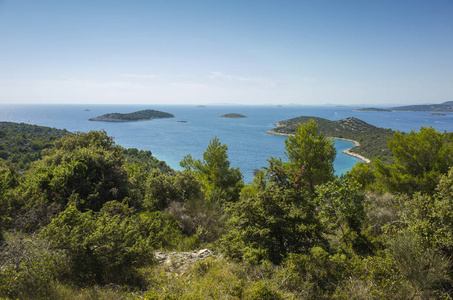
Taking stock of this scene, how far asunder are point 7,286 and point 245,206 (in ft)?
18.9

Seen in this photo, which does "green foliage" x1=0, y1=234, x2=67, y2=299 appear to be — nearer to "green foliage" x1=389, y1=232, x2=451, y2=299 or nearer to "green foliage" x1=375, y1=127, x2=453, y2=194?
"green foliage" x1=389, y1=232, x2=451, y2=299

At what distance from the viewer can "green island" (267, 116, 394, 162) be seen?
81875 millimetres

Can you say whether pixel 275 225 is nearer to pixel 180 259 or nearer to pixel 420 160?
pixel 180 259

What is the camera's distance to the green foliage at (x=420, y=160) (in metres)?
13.2

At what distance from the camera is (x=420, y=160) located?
14.0 metres

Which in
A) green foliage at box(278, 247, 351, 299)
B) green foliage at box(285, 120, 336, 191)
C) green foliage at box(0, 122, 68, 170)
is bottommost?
green foliage at box(0, 122, 68, 170)

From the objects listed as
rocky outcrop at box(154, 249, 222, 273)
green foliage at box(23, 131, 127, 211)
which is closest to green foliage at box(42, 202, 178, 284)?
rocky outcrop at box(154, 249, 222, 273)

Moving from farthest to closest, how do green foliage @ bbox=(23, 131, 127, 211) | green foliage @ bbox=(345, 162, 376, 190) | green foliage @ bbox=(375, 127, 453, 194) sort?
green foliage @ bbox=(345, 162, 376, 190), green foliage @ bbox=(375, 127, 453, 194), green foliage @ bbox=(23, 131, 127, 211)

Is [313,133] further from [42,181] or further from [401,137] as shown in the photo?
[42,181]

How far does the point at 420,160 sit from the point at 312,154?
6708 millimetres

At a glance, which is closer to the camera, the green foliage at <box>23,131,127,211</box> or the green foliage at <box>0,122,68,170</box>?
the green foliage at <box>23,131,127,211</box>

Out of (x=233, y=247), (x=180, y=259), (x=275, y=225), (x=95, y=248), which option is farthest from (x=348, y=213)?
(x=95, y=248)

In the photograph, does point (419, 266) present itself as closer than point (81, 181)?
Yes

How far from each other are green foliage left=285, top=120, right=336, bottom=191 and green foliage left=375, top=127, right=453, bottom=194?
4152 mm
